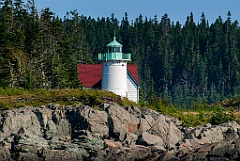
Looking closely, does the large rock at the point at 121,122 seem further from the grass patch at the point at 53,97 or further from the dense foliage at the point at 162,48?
the dense foliage at the point at 162,48

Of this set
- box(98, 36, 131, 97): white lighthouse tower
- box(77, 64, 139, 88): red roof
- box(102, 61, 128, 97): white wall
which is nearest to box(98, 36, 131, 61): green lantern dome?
box(98, 36, 131, 97): white lighthouse tower

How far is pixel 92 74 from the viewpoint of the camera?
51.3 m

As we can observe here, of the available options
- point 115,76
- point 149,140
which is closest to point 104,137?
point 149,140

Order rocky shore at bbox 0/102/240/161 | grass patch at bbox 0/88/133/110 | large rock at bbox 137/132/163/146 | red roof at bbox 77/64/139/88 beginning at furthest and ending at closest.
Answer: red roof at bbox 77/64/139/88, grass patch at bbox 0/88/133/110, large rock at bbox 137/132/163/146, rocky shore at bbox 0/102/240/161

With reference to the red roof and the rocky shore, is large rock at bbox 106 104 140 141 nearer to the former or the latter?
the rocky shore

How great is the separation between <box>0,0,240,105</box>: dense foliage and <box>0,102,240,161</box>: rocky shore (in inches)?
577

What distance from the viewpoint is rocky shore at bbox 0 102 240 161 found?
106 ft

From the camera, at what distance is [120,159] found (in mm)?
31797

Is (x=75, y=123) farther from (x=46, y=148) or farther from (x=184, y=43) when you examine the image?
(x=184, y=43)

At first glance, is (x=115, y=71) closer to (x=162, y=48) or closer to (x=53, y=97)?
(x=53, y=97)

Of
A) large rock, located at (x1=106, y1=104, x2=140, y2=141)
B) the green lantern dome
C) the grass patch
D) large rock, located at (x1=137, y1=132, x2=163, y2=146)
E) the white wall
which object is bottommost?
large rock, located at (x1=137, y1=132, x2=163, y2=146)

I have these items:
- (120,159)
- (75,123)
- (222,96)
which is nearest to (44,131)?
(75,123)

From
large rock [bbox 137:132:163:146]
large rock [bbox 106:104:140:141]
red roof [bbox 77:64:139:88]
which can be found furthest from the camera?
red roof [bbox 77:64:139:88]

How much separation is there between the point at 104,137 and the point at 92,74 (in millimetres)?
17658
